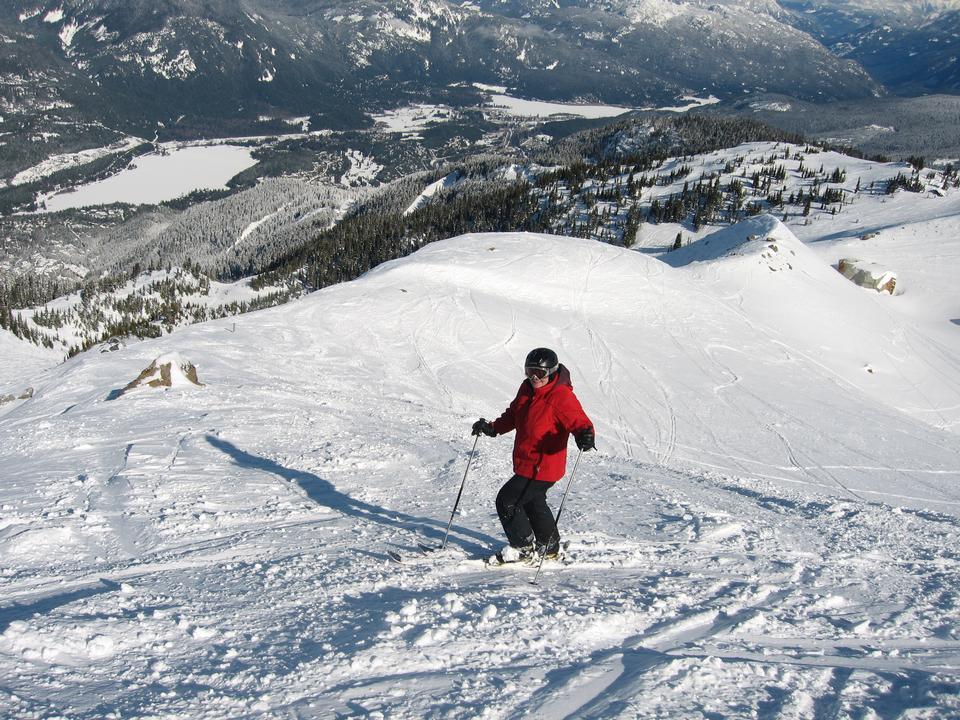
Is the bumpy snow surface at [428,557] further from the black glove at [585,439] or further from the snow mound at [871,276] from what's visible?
the snow mound at [871,276]

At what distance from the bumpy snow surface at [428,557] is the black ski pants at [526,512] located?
43 centimetres

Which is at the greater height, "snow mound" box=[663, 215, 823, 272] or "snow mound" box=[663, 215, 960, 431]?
"snow mound" box=[663, 215, 823, 272]

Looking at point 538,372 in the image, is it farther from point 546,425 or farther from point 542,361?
point 546,425

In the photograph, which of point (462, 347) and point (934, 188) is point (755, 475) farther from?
point (934, 188)

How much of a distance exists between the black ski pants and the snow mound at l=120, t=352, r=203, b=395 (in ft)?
37.2

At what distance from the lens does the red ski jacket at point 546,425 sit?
21.5 feet

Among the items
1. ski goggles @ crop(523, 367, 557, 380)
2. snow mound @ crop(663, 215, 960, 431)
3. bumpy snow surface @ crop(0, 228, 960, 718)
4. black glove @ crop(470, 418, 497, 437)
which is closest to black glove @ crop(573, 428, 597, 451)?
ski goggles @ crop(523, 367, 557, 380)

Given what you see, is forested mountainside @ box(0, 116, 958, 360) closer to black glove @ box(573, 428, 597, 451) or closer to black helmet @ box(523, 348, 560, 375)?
black helmet @ box(523, 348, 560, 375)

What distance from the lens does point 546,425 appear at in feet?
21.8

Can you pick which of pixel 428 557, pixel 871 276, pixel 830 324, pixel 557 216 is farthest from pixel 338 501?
pixel 557 216

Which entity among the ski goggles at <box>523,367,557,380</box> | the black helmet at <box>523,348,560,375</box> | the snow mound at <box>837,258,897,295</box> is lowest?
the ski goggles at <box>523,367,557,380</box>

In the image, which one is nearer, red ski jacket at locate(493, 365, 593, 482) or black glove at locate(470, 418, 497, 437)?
red ski jacket at locate(493, 365, 593, 482)

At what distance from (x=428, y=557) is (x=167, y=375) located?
11.2 m

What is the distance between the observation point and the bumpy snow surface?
446 centimetres
